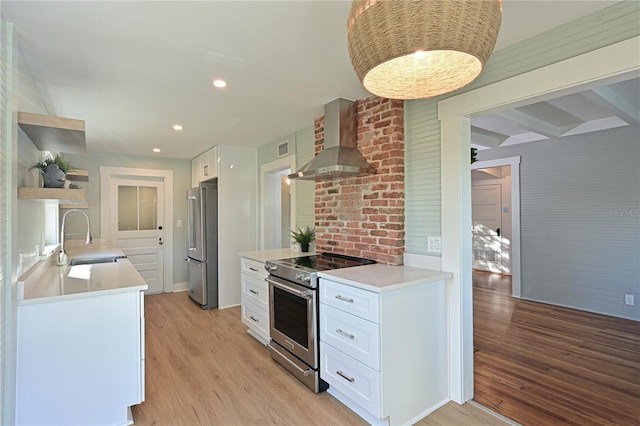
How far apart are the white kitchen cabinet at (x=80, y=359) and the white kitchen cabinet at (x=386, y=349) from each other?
4.13 ft

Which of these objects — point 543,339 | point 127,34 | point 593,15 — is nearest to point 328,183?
point 127,34

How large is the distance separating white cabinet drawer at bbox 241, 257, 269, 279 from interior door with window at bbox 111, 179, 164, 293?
2.88 metres

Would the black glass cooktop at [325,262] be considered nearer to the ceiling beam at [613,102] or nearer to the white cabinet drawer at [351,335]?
the white cabinet drawer at [351,335]

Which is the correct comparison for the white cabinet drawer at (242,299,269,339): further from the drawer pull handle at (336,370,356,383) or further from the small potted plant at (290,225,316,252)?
the drawer pull handle at (336,370,356,383)

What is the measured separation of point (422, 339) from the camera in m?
2.18

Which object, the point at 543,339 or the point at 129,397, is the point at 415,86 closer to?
the point at 129,397

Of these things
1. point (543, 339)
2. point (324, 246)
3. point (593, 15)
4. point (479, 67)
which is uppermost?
point (593, 15)

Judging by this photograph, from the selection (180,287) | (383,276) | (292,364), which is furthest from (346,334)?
(180,287)

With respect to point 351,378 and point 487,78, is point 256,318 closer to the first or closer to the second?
point 351,378

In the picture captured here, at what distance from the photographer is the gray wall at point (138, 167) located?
5152 mm

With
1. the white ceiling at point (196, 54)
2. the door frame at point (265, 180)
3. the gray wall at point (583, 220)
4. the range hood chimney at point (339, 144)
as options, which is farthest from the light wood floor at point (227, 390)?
the gray wall at point (583, 220)

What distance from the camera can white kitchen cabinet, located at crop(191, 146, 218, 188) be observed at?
4.91 m

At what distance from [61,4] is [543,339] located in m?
4.63

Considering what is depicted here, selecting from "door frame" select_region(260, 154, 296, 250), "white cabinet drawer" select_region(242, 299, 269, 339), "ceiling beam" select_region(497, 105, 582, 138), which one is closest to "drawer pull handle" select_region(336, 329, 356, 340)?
"white cabinet drawer" select_region(242, 299, 269, 339)
